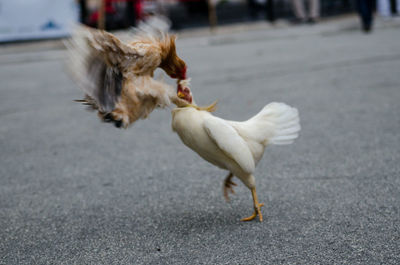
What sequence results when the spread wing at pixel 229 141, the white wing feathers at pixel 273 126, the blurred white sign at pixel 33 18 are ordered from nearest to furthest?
the spread wing at pixel 229 141 < the white wing feathers at pixel 273 126 < the blurred white sign at pixel 33 18

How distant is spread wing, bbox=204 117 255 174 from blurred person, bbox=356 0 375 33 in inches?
382

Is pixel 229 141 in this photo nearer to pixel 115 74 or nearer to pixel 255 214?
pixel 255 214

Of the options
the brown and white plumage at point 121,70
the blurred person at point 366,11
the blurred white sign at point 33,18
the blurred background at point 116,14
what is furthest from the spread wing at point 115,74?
the blurred white sign at point 33,18

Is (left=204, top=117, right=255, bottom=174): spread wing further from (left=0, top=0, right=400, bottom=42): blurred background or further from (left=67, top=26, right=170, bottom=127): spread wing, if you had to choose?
(left=0, top=0, right=400, bottom=42): blurred background

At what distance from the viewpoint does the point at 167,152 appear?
4262 mm

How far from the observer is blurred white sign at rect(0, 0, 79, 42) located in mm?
12500

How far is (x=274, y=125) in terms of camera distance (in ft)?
8.59

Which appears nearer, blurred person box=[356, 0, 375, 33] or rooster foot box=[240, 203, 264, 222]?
rooster foot box=[240, 203, 264, 222]

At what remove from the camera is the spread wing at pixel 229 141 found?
240 centimetres

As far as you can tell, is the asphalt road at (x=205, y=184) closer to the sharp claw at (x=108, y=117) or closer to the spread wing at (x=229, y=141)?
the spread wing at (x=229, y=141)

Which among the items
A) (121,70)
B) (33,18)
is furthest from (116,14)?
(121,70)

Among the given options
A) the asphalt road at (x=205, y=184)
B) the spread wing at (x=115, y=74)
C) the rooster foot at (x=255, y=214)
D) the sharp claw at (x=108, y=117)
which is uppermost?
the spread wing at (x=115, y=74)

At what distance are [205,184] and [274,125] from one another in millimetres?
969

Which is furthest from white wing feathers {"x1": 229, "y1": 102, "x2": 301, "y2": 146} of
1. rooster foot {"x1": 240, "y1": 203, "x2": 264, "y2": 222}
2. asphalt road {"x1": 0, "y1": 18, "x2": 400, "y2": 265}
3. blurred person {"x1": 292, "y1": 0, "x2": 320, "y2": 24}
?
blurred person {"x1": 292, "y1": 0, "x2": 320, "y2": 24}
